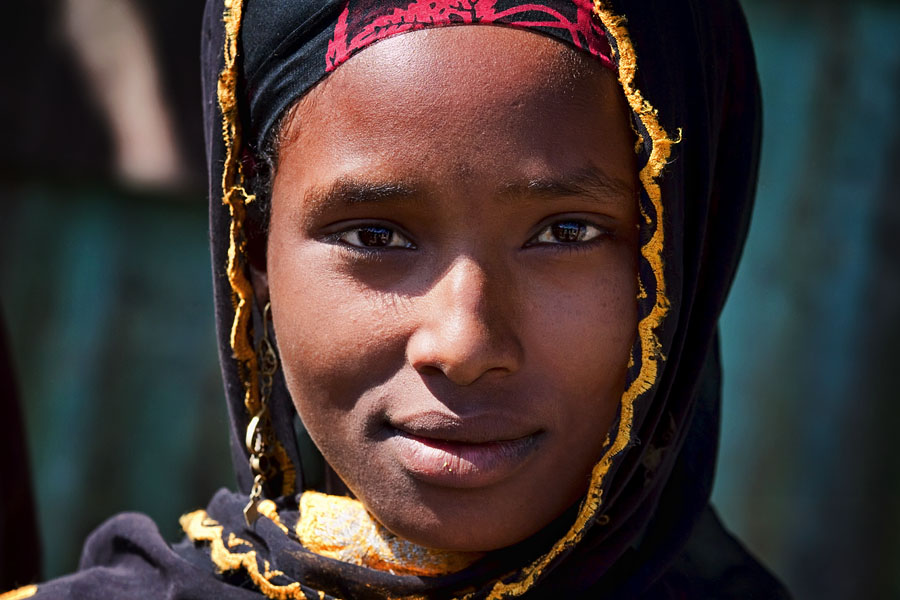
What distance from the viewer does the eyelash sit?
64.2 inches

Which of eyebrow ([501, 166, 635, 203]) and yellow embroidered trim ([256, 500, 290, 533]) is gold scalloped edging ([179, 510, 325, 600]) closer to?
yellow embroidered trim ([256, 500, 290, 533])

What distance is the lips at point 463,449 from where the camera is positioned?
1604 millimetres

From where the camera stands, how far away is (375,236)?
1672 millimetres

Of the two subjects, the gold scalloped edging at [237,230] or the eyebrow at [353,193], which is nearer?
the eyebrow at [353,193]

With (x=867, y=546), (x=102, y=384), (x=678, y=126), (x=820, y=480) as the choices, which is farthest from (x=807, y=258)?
(x=102, y=384)

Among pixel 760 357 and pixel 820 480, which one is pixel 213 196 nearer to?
pixel 760 357

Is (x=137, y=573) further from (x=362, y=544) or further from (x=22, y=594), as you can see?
(x=362, y=544)

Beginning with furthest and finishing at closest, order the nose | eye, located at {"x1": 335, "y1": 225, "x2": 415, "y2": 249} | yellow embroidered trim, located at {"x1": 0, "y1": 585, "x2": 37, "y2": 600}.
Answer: yellow embroidered trim, located at {"x1": 0, "y1": 585, "x2": 37, "y2": 600}
eye, located at {"x1": 335, "y1": 225, "x2": 415, "y2": 249}
the nose

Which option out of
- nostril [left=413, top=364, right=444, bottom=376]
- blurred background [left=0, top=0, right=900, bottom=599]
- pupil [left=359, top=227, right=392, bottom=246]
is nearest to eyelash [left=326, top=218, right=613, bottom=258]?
pupil [left=359, top=227, right=392, bottom=246]

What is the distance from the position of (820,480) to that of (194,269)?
2277mm

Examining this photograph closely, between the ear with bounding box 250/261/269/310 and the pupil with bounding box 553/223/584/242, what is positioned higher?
the pupil with bounding box 553/223/584/242

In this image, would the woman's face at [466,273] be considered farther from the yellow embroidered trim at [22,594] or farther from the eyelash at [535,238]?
the yellow embroidered trim at [22,594]

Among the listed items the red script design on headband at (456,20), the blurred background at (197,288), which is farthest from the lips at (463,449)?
the blurred background at (197,288)

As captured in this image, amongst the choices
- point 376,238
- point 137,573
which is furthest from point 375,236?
point 137,573
